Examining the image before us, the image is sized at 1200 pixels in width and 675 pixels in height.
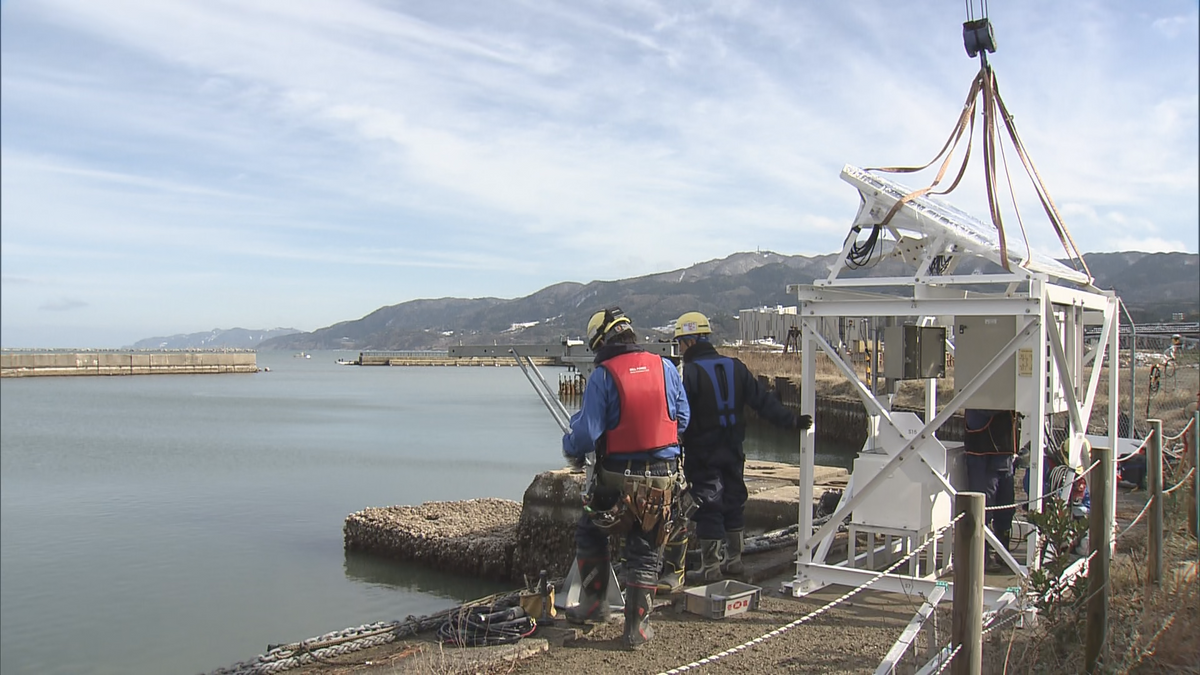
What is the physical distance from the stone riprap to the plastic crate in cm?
759

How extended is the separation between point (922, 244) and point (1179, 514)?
4.09 m

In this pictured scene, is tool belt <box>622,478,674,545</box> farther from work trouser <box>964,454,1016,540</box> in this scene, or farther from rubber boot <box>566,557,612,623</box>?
work trouser <box>964,454,1016,540</box>

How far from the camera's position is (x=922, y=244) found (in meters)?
7.07

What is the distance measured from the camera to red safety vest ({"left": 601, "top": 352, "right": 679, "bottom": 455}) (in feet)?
19.4

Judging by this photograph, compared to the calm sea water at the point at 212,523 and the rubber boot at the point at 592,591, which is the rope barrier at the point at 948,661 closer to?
the rubber boot at the point at 592,591

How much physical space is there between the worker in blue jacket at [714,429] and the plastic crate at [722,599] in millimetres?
405

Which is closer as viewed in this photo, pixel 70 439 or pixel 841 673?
pixel 841 673

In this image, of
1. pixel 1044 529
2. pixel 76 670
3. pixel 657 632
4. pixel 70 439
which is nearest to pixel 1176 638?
pixel 1044 529

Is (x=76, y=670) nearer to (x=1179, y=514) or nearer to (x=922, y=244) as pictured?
(x=922, y=244)

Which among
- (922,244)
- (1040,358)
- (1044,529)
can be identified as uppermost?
(922,244)

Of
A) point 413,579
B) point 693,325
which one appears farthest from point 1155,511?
point 413,579

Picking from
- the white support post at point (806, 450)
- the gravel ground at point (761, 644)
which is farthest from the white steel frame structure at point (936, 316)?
the gravel ground at point (761, 644)

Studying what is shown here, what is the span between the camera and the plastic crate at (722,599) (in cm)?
636

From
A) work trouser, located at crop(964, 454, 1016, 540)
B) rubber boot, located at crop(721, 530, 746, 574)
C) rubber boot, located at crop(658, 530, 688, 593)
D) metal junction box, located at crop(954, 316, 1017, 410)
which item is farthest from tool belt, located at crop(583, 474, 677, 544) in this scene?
work trouser, located at crop(964, 454, 1016, 540)
